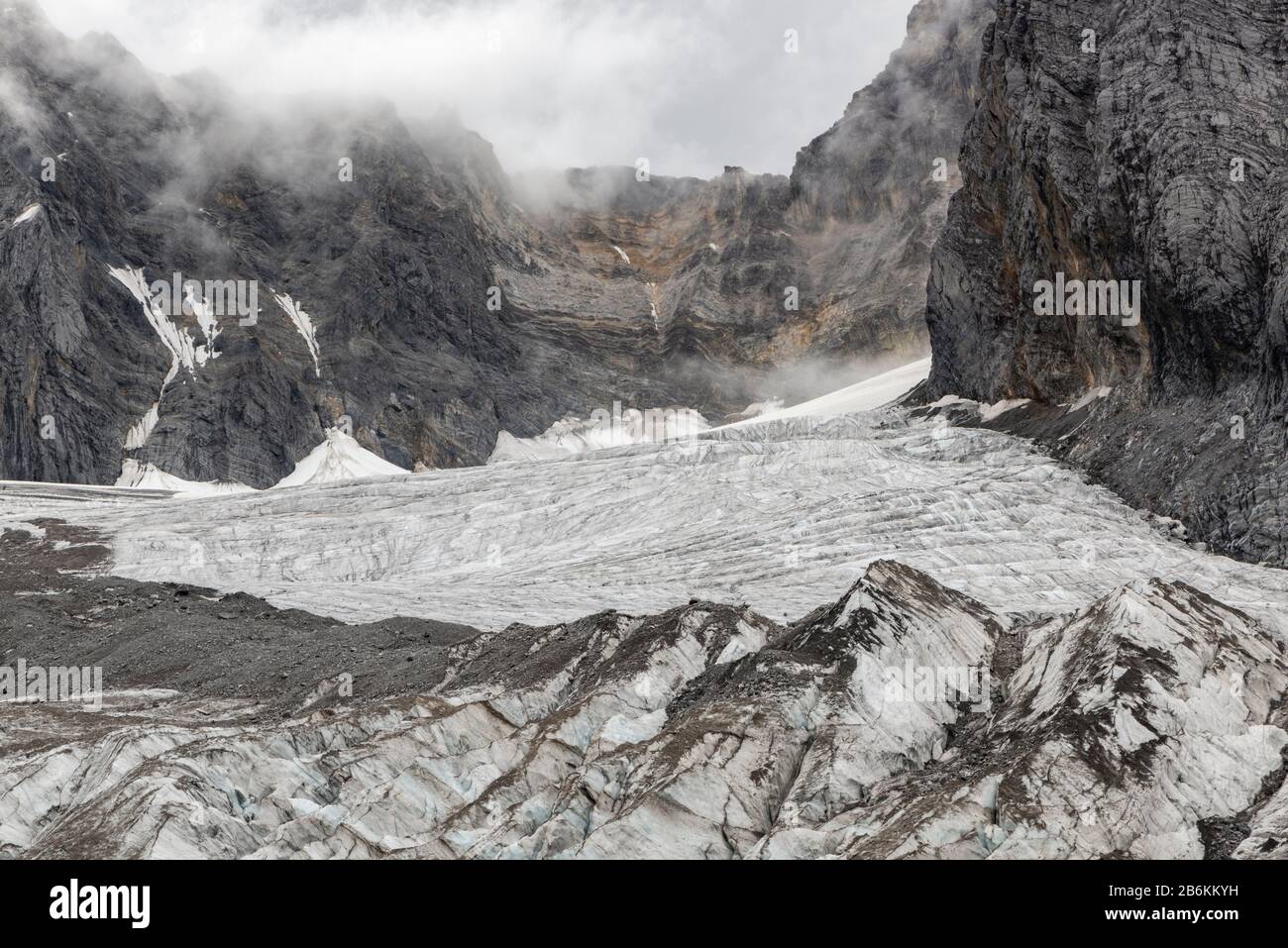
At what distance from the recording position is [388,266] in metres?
142

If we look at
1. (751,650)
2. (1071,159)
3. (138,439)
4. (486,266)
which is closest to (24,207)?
(138,439)

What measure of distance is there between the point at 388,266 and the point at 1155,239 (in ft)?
336

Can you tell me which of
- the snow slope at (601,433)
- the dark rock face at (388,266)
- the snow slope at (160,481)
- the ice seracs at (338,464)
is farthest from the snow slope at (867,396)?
the snow slope at (160,481)

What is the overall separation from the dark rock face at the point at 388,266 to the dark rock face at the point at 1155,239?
7269 cm

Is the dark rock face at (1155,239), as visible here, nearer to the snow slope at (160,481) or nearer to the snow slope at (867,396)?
the snow slope at (867,396)

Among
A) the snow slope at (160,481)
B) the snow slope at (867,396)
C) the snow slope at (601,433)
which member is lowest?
the snow slope at (160,481)

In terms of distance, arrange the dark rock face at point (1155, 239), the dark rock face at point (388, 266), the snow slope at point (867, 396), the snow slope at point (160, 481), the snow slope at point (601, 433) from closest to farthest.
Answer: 1. the dark rock face at point (1155, 239)
2. the snow slope at point (867, 396)
3. the snow slope at point (160, 481)
4. the dark rock face at point (388, 266)
5. the snow slope at point (601, 433)

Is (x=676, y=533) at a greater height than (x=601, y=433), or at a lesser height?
lesser

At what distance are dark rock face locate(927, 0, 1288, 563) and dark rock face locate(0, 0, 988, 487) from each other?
2862 inches

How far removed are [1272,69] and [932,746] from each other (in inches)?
1812

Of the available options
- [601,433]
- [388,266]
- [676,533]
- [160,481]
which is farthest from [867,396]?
[388,266]

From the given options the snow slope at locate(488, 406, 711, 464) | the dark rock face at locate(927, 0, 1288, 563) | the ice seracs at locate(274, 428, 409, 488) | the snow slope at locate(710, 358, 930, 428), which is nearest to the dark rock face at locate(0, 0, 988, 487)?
the ice seracs at locate(274, 428, 409, 488)

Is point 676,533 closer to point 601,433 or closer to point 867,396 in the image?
point 867,396

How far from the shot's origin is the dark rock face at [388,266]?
4510 inches
